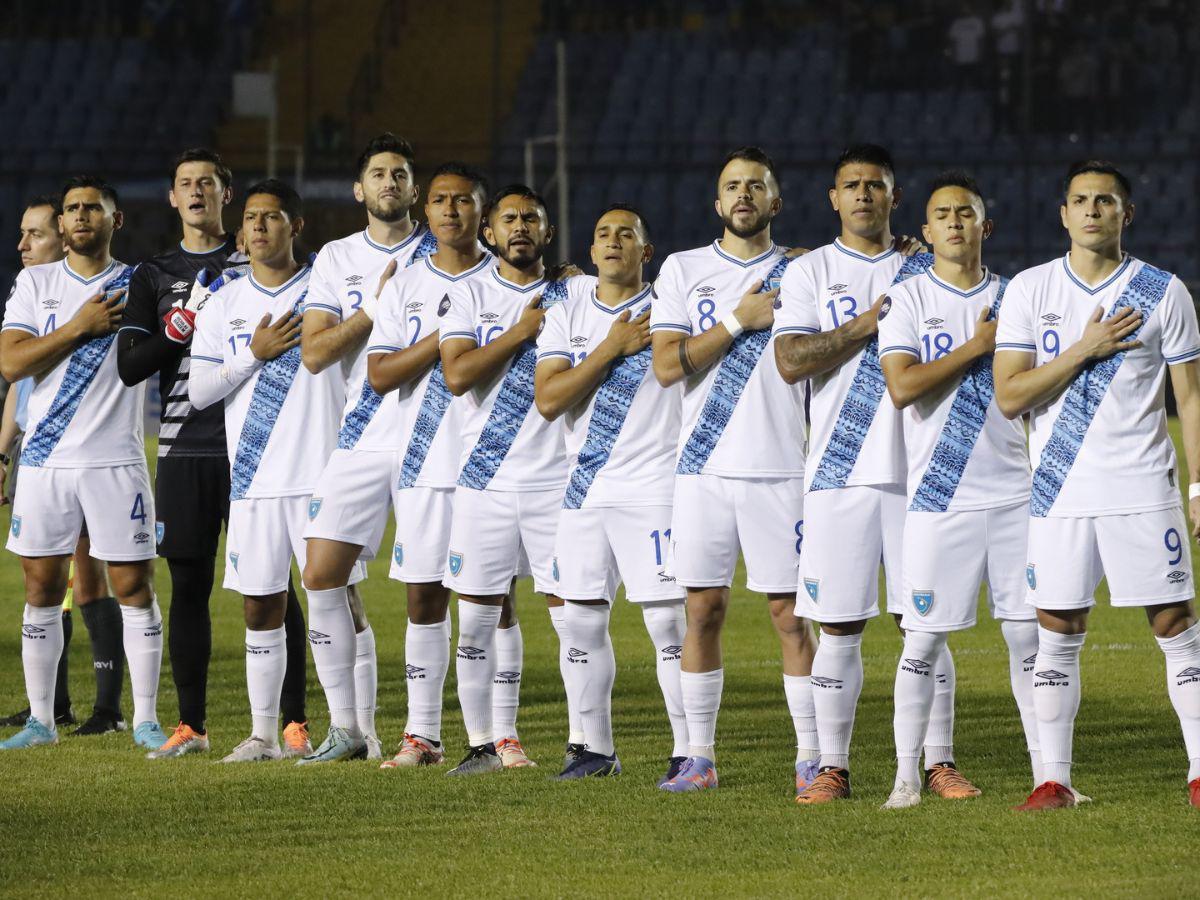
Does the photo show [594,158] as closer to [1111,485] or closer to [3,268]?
[3,268]

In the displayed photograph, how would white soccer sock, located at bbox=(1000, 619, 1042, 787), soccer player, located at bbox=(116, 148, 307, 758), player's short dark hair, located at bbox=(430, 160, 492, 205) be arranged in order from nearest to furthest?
white soccer sock, located at bbox=(1000, 619, 1042, 787), player's short dark hair, located at bbox=(430, 160, 492, 205), soccer player, located at bbox=(116, 148, 307, 758)

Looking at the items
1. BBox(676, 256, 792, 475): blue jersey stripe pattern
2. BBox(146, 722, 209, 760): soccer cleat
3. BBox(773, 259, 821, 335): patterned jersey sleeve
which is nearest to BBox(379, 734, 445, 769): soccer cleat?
BBox(146, 722, 209, 760): soccer cleat

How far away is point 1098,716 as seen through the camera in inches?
292

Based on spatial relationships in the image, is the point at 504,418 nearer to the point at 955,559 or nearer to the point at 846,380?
the point at 846,380

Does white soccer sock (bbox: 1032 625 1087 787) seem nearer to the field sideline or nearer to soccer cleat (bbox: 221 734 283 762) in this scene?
the field sideline

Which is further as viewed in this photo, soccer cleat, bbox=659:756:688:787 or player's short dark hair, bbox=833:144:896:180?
soccer cleat, bbox=659:756:688:787

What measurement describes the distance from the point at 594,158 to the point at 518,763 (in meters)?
21.5

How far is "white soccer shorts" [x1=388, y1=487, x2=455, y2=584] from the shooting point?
6332 mm

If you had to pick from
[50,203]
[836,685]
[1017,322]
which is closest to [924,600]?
[836,685]

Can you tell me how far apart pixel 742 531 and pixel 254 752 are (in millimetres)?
1939

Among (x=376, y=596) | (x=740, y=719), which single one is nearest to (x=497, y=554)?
(x=740, y=719)

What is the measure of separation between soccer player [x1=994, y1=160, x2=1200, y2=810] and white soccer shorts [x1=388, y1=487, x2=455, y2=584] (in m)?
1.97

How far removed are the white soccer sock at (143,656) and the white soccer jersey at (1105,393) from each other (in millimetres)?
3352

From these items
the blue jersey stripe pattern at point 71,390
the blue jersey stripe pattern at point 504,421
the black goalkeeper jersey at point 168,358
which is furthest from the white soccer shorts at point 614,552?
the blue jersey stripe pattern at point 71,390
